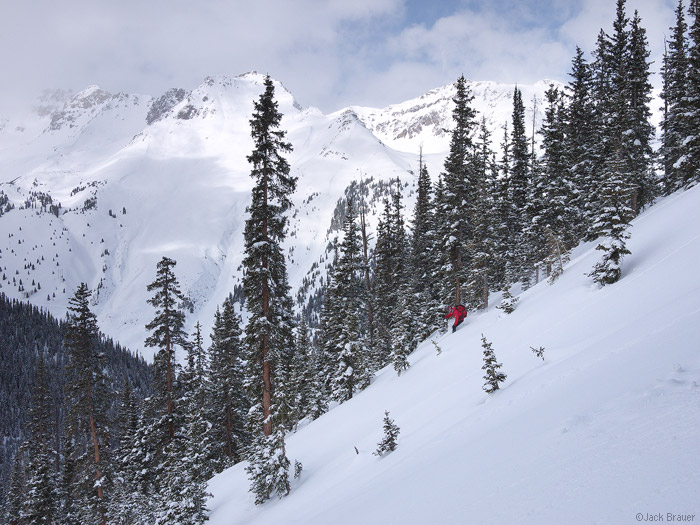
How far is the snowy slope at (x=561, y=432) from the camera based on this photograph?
340 centimetres

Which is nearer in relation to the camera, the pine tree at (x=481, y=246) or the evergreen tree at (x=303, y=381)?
the pine tree at (x=481, y=246)

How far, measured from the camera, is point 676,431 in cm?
362

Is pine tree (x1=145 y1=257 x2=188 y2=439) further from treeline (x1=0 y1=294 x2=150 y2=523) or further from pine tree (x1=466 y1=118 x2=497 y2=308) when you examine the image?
treeline (x1=0 y1=294 x2=150 y2=523)

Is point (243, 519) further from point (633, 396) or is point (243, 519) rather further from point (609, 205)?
point (609, 205)

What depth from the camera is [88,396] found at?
25.3 meters

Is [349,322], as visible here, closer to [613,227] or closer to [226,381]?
[226,381]

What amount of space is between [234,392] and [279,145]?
23.9 m

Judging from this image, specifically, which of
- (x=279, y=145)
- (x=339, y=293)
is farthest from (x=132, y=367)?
(x=279, y=145)

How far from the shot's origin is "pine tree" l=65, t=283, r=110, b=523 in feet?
80.9

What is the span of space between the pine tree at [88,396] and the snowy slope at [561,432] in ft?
53.0

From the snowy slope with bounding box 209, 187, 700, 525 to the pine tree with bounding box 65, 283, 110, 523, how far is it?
16145 mm

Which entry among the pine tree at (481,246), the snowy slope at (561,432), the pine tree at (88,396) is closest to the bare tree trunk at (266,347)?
the snowy slope at (561,432)

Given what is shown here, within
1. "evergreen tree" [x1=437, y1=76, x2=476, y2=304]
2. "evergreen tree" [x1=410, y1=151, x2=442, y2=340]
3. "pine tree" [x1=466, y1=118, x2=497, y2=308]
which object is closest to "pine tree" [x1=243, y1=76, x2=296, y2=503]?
"evergreen tree" [x1=437, y1=76, x2=476, y2=304]

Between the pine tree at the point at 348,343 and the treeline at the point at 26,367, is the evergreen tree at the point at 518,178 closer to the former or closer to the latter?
the pine tree at the point at 348,343
